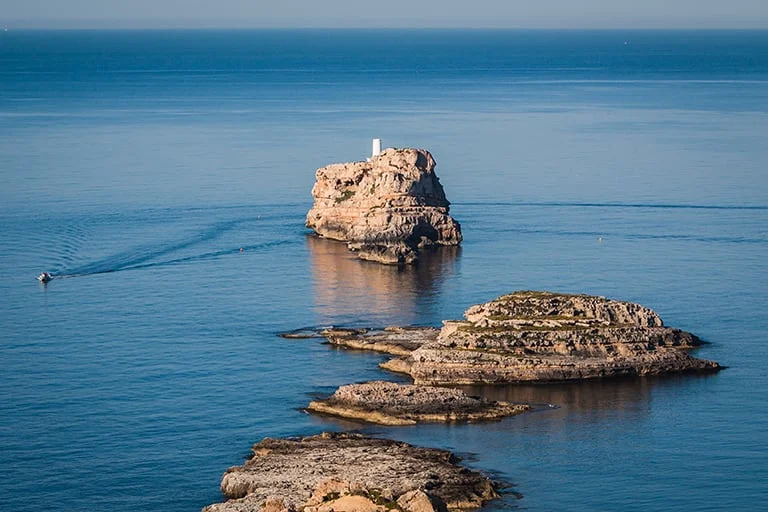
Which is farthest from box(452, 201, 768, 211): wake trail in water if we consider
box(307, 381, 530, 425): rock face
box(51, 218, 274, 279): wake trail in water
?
box(307, 381, 530, 425): rock face

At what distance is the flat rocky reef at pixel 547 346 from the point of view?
103 m

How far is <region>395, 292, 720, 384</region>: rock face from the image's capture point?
4065 inches

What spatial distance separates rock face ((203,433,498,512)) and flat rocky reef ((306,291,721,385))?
1615cm

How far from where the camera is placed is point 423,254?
154125 millimetres

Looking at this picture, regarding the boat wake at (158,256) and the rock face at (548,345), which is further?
the boat wake at (158,256)

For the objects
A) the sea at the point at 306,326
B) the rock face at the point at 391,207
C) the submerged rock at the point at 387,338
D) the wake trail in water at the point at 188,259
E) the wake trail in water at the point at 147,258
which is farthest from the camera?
the rock face at the point at 391,207

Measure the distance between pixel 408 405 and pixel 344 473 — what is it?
16.7 meters

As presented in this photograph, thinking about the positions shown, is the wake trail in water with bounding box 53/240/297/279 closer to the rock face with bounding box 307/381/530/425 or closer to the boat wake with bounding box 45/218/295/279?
the boat wake with bounding box 45/218/295/279

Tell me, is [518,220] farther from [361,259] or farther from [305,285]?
[305,285]

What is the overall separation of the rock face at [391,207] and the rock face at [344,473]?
6372 cm

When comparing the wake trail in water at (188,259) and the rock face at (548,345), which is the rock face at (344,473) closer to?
the rock face at (548,345)

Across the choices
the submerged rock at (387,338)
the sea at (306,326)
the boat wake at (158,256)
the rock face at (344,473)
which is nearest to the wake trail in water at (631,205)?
the sea at (306,326)

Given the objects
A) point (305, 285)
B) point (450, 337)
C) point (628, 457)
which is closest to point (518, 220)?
point (305, 285)

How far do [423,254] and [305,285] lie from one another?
18.1 m
